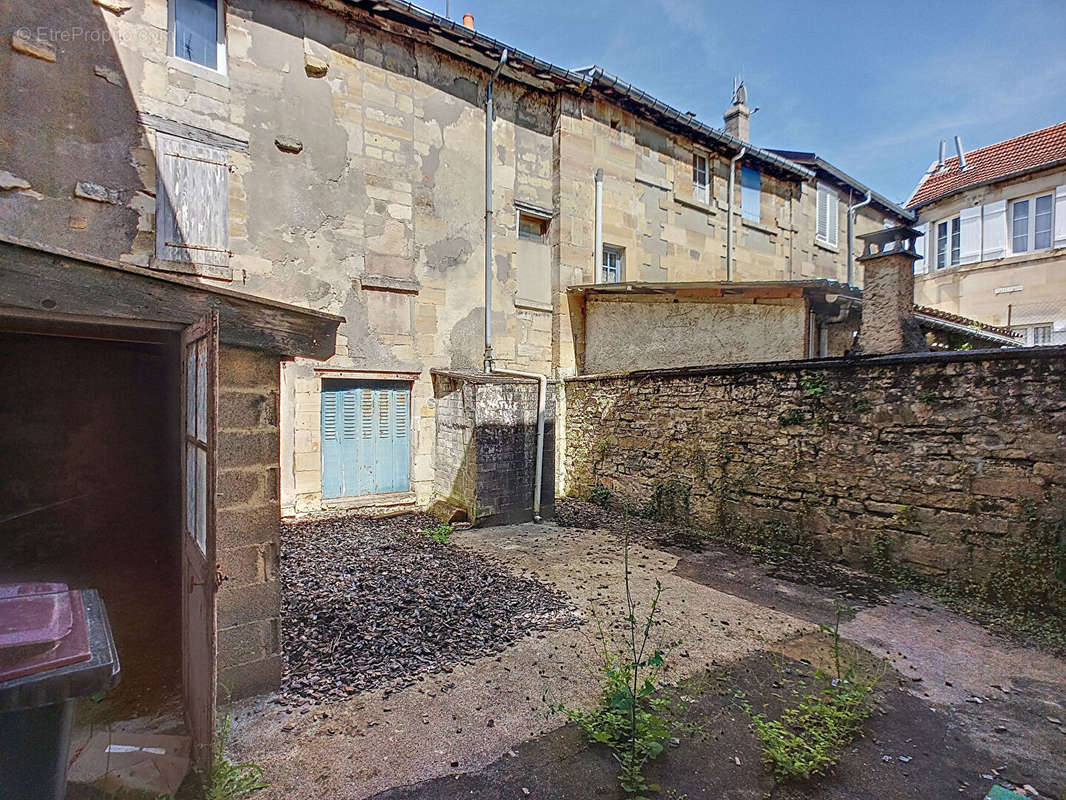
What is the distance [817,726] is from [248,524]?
3.53 m

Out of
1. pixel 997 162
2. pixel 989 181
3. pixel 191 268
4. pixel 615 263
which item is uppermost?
pixel 997 162

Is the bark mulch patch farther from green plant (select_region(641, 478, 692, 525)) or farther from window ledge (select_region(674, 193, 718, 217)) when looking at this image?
window ledge (select_region(674, 193, 718, 217))

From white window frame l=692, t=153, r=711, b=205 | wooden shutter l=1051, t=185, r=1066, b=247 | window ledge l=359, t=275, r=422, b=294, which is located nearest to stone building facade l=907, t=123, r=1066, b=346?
wooden shutter l=1051, t=185, r=1066, b=247

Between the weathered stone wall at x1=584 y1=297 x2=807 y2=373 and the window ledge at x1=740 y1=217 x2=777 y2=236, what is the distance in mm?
4913

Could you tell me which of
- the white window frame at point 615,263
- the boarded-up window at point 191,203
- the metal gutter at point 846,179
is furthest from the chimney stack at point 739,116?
the boarded-up window at point 191,203

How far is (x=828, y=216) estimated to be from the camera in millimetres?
14242

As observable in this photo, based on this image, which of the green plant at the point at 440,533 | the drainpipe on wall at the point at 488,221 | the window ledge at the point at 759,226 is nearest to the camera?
the green plant at the point at 440,533

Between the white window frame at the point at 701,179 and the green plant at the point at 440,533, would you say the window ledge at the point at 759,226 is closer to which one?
the white window frame at the point at 701,179

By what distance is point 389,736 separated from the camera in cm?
276

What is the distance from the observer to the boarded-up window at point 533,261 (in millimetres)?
9430

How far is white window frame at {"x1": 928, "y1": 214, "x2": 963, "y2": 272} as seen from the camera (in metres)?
14.8

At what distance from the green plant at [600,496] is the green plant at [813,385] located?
377 cm

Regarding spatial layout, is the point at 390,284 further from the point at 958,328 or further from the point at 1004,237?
the point at 1004,237

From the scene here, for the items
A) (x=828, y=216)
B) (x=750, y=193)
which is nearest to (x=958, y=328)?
(x=750, y=193)
